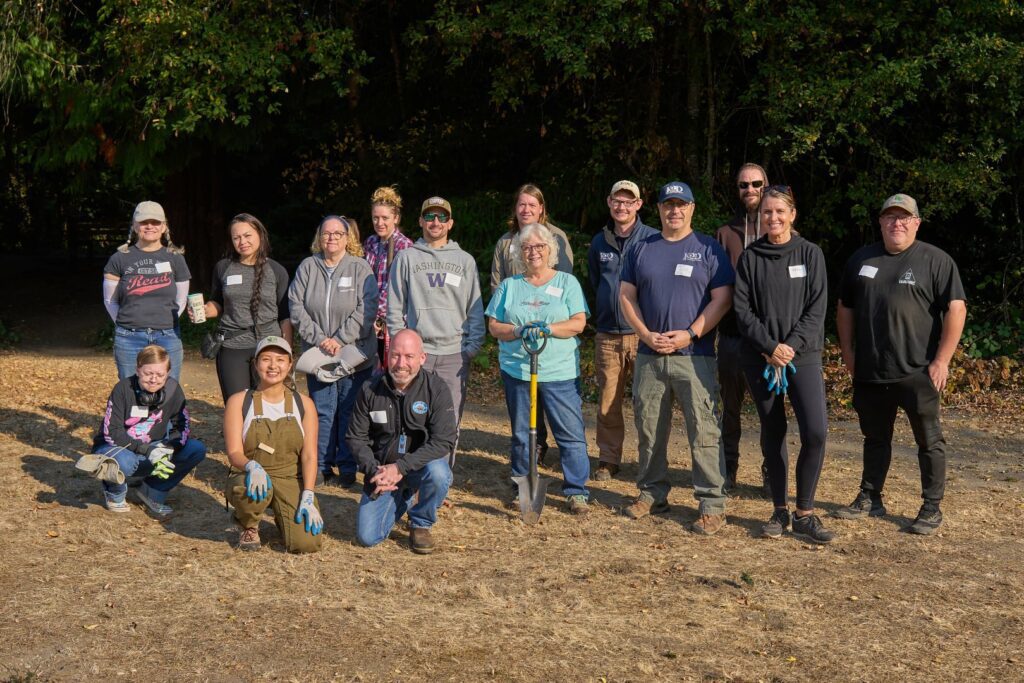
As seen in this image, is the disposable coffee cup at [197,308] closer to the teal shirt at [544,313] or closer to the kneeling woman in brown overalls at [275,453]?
the kneeling woman in brown overalls at [275,453]

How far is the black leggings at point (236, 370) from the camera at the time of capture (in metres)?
6.84

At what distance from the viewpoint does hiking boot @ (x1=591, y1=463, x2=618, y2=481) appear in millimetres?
7342

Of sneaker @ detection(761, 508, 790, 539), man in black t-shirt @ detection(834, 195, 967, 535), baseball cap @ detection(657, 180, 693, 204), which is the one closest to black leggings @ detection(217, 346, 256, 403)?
baseball cap @ detection(657, 180, 693, 204)

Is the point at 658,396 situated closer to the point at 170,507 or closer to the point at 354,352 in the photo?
the point at 354,352

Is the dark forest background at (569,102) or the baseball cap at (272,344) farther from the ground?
the dark forest background at (569,102)

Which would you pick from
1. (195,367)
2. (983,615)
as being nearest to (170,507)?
(983,615)

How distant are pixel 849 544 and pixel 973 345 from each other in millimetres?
7479

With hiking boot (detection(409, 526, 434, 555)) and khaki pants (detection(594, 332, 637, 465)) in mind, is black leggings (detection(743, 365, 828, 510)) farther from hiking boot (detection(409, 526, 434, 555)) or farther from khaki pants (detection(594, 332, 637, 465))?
hiking boot (detection(409, 526, 434, 555))

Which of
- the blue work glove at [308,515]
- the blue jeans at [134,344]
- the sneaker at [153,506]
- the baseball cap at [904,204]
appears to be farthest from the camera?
the blue jeans at [134,344]

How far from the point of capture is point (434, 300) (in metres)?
6.68

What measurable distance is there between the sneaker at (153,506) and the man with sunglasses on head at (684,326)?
2.88 meters

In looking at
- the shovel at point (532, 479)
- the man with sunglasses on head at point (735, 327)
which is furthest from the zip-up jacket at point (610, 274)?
the shovel at point (532, 479)

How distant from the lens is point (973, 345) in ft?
41.0

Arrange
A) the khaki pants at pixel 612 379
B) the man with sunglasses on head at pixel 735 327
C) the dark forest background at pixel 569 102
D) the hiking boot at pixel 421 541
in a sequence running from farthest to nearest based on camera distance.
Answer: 1. the dark forest background at pixel 569 102
2. the khaki pants at pixel 612 379
3. the man with sunglasses on head at pixel 735 327
4. the hiking boot at pixel 421 541
